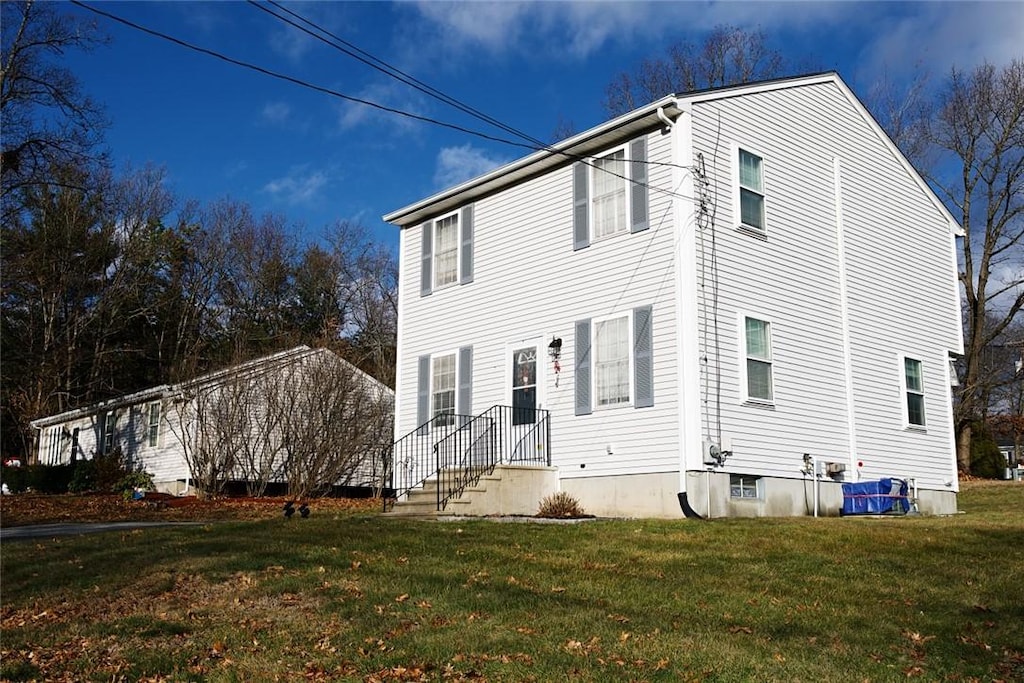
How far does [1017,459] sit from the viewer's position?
45.5 meters

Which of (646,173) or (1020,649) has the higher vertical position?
(646,173)

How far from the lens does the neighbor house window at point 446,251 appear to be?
18641 mm

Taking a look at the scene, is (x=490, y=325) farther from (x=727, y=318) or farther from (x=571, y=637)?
(x=571, y=637)

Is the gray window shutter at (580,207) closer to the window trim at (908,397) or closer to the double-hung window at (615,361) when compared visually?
the double-hung window at (615,361)

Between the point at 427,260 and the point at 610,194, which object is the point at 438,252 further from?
the point at 610,194

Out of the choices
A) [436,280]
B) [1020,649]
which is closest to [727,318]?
[436,280]

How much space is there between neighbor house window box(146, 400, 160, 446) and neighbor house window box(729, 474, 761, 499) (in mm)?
21248

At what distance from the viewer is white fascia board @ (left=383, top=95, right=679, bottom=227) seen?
48.9 ft

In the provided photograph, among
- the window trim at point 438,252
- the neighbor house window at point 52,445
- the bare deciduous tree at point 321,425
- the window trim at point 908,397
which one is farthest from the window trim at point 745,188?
the neighbor house window at point 52,445

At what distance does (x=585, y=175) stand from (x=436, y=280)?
13.7ft

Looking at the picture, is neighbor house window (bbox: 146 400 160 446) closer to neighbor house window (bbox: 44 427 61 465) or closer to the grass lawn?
neighbor house window (bbox: 44 427 61 465)

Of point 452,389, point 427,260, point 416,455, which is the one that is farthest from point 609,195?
point 416,455

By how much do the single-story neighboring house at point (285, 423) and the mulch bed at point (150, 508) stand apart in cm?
135

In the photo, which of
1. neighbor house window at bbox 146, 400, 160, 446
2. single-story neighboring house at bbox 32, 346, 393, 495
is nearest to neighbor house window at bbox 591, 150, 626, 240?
single-story neighboring house at bbox 32, 346, 393, 495
